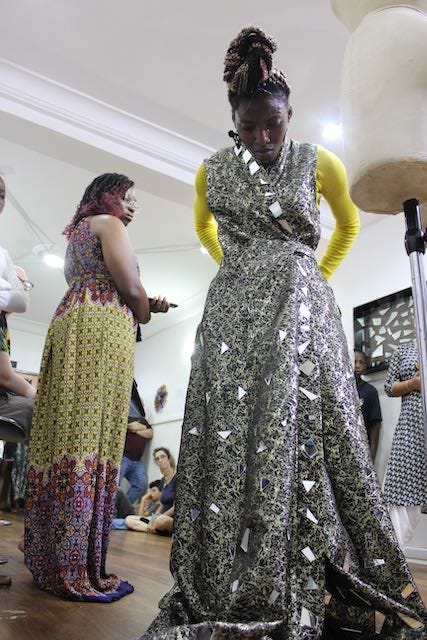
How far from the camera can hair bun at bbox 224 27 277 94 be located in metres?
1.17

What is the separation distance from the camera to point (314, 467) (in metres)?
0.96

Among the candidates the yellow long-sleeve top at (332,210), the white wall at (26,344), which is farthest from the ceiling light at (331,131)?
the white wall at (26,344)

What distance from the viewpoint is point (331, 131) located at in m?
3.87

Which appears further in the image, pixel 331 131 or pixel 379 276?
pixel 379 276

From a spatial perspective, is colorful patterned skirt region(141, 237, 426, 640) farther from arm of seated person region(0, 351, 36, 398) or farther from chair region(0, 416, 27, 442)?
arm of seated person region(0, 351, 36, 398)

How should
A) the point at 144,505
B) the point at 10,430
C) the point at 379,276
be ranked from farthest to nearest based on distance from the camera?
1. the point at 144,505
2. the point at 379,276
3. the point at 10,430

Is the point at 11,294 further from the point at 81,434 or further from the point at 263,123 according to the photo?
the point at 263,123

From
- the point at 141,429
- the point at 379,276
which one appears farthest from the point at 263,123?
the point at 141,429

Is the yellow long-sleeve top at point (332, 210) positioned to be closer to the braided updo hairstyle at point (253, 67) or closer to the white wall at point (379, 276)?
the braided updo hairstyle at point (253, 67)

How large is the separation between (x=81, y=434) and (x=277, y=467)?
66 cm

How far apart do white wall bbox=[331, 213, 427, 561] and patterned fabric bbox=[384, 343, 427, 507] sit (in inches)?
37.1

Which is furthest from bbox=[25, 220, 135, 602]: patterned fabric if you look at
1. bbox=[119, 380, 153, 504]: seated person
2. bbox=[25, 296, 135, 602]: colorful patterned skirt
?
bbox=[119, 380, 153, 504]: seated person

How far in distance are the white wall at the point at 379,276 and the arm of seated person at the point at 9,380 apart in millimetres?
2963

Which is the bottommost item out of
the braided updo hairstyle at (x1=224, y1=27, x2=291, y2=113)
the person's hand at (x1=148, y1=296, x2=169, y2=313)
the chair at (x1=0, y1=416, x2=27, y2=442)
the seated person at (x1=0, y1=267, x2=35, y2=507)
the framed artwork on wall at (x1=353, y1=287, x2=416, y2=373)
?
the chair at (x1=0, y1=416, x2=27, y2=442)
